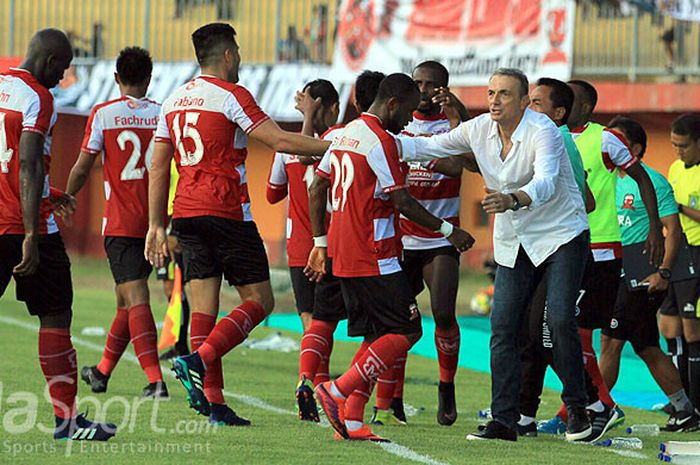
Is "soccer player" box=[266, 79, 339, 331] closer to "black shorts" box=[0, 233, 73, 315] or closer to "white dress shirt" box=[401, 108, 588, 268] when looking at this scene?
"white dress shirt" box=[401, 108, 588, 268]

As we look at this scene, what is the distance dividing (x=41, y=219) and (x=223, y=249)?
1371 mm

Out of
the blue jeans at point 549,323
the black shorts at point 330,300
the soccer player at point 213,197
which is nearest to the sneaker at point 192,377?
the soccer player at point 213,197

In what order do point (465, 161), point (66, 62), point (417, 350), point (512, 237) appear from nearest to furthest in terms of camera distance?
1. point (66, 62)
2. point (512, 237)
3. point (465, 161)
4. point (417, 350)

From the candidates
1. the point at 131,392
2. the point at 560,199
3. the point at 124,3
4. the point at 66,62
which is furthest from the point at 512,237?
the point at 124,3

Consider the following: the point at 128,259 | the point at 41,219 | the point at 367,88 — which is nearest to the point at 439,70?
the point at 367,88

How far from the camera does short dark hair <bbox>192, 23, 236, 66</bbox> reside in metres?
8.99

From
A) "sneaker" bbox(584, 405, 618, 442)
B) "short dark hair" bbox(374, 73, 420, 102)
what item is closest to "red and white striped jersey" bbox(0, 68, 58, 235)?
"short dark hair" bbox(374, 73, 420, 102)

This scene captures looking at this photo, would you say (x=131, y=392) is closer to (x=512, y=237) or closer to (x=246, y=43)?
(x=512, y=237)

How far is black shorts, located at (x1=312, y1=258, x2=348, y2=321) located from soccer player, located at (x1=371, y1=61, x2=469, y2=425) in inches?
19.0

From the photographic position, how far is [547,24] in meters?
23.7

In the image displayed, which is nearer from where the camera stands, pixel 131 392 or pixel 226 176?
pixel 226 176

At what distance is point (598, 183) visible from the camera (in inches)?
389

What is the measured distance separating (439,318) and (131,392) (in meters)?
2.70

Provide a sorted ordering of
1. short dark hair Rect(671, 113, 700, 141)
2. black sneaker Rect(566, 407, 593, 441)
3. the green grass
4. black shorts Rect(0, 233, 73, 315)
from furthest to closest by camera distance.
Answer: short dark hair Rect(671, 113, 700, 141) → black sneaker Rect(566, 407, 593, 441) → black shorts Rect(0, 233, 73, 315) → the green grass
